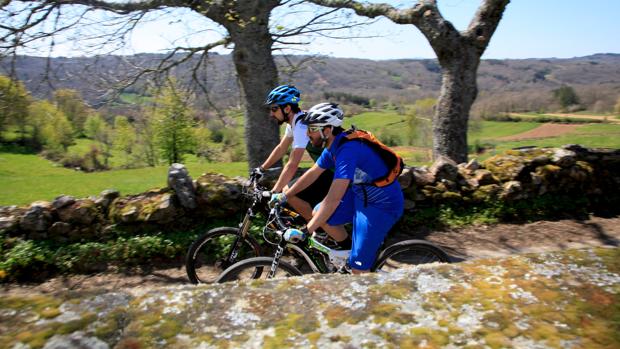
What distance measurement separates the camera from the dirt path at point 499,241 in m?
6.61

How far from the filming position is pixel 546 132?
70.3 metres

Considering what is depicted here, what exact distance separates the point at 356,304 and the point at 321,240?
361 cm

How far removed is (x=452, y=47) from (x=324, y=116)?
6.98 m

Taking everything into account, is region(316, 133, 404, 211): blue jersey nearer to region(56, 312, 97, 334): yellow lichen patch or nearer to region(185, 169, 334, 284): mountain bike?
region(185, 169, 334, 284): mountain bike

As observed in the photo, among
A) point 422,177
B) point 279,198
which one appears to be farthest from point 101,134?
point 279,198

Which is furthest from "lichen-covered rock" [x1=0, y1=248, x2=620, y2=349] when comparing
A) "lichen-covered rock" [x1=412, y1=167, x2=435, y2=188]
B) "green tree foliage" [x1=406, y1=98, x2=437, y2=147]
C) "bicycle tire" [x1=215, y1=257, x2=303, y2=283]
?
"green tree foliage" [x1=406, y1=98, x2=437, y2=147]

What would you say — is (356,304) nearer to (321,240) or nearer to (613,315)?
(613,315)

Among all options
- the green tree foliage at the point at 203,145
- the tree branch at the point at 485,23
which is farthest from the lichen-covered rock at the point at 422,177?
the green tree foliage at the point at 203,145

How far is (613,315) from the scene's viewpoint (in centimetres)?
125

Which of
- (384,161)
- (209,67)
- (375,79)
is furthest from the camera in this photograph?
(375,79)

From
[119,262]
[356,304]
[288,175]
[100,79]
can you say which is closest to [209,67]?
[100,79]

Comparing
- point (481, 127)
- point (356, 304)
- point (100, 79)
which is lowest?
point (481, 127)

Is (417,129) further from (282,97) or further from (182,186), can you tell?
(282,97)

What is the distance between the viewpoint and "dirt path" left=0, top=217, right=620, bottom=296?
260 inches
